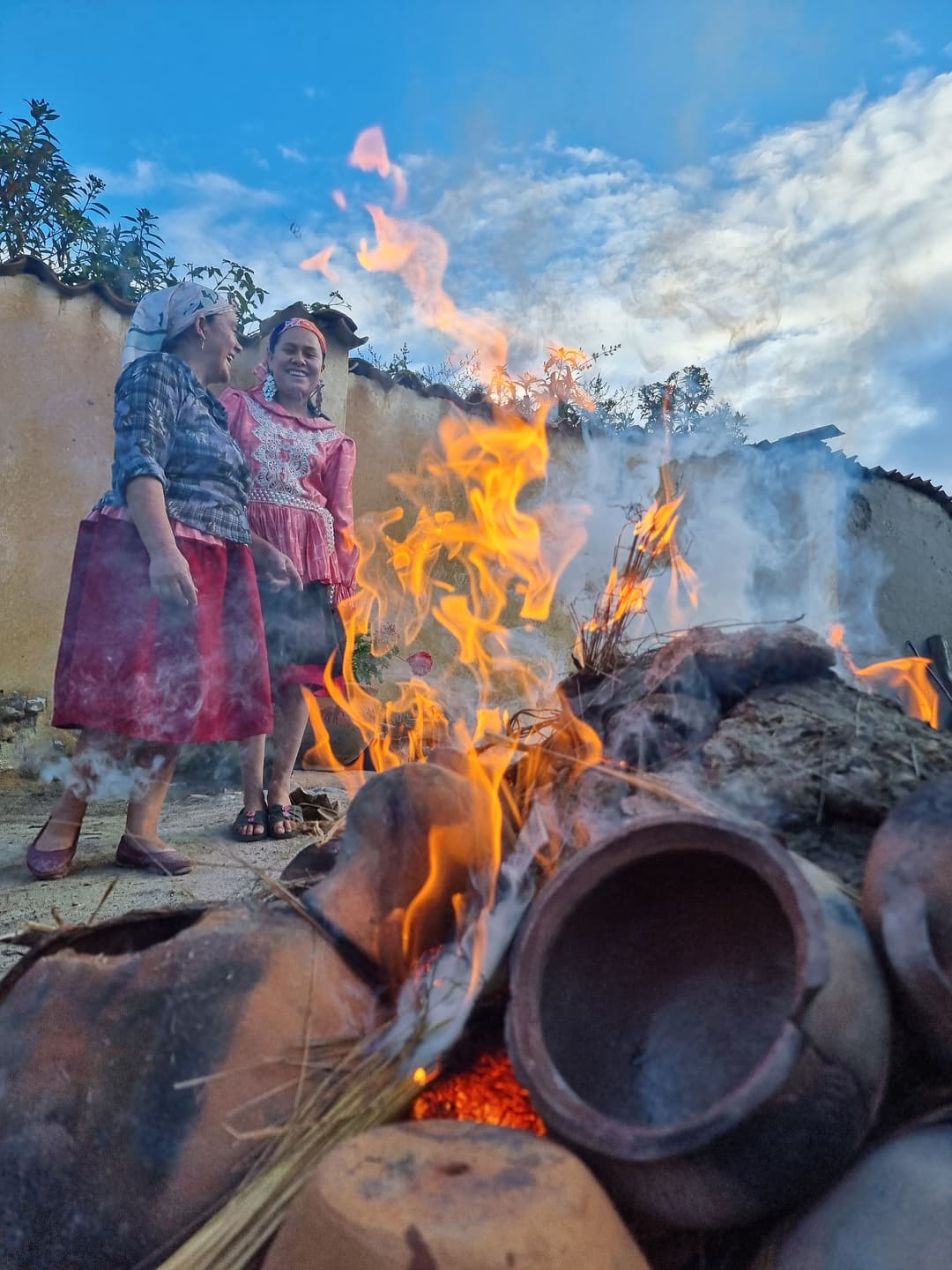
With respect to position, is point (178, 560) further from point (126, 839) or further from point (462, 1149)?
point (462, 1149)

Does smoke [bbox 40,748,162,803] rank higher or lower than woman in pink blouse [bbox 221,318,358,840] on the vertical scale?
lower

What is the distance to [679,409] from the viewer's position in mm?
10797

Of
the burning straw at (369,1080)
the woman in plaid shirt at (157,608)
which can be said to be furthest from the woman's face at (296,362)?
the burning straw at (369,1080)

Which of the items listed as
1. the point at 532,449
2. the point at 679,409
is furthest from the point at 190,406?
the point at 679,409

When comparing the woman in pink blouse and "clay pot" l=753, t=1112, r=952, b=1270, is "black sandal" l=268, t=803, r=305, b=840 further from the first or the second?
"clay pot" l=753, t=1112, r=952, b=1270

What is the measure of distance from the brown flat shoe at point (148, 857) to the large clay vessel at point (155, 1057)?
69.9 inches

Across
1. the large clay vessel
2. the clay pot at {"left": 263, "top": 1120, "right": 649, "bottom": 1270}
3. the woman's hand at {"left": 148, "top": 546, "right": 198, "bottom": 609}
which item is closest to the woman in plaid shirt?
the woman's hand at {"left": 148, "top": 546, "right": 198, "bottom": 609}

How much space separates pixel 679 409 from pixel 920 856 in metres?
10.2

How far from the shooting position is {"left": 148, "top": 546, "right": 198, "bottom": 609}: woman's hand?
3.43 m

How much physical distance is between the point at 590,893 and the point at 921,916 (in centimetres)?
52

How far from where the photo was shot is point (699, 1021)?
1476 millimetres

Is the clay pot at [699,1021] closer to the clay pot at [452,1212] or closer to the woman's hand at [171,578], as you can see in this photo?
the clay pot at [452,1212]

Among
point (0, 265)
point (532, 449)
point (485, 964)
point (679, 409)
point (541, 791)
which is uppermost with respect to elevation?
point (679, 409)

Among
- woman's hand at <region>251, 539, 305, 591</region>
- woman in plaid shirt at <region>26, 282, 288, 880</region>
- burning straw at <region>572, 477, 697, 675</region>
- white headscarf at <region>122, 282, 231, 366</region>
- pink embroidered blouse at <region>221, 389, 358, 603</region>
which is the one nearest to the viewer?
burning straw at <region>572, 477, 697, 675</region>
